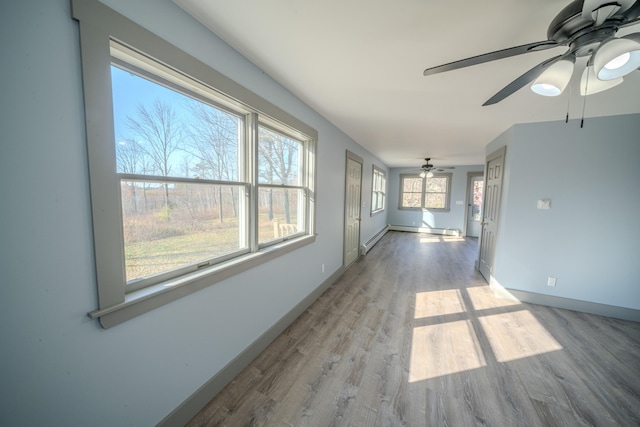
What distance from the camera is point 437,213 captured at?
8.34 meters

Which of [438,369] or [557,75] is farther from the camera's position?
[438,369]

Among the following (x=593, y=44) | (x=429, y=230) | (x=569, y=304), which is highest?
(x=593, y=44)

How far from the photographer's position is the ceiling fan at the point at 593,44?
2.84ft

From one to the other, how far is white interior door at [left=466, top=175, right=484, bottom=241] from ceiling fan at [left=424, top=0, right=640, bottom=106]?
304 inches

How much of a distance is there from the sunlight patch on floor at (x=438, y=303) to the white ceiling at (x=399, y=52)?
2471 mm

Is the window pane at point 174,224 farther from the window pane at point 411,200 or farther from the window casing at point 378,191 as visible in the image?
the window pane at point 411,200

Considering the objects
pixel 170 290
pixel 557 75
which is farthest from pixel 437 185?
pixel 170 290

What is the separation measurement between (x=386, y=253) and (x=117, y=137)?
5.47 m

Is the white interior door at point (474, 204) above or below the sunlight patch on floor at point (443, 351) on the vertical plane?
above

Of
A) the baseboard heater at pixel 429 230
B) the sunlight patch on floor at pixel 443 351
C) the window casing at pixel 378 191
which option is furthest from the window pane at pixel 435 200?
the sunlight patch on floor at pixel 443 351

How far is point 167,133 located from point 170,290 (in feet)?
3.01

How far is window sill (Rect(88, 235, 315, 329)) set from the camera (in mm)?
1064

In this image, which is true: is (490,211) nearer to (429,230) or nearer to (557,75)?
(557,75)

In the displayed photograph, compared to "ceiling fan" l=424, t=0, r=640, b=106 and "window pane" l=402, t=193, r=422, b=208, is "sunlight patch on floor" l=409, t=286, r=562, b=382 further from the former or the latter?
"window pane" l=402, t=193, r=422, b=208
